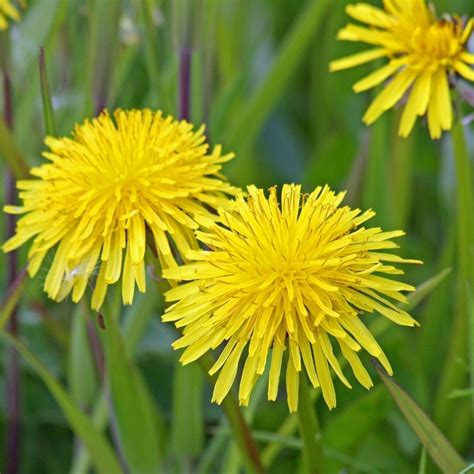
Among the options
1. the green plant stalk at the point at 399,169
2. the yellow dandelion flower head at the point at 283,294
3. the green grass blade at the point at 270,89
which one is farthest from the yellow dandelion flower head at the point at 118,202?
the green plant stalk at the point at 399,169

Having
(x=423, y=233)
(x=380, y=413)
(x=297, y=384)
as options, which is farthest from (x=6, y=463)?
(x=423, y=233)

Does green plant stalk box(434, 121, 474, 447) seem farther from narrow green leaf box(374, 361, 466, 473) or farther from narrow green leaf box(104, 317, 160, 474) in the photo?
narrow green leaf box(104, 317, 160, 474)

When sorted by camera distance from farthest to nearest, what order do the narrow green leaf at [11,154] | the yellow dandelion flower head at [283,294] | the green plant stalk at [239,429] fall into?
1. the narrow green leaf at [11,154]
2. the green plant stalk at [239,429]
3. the yellow dandelion flower head at [283,294]

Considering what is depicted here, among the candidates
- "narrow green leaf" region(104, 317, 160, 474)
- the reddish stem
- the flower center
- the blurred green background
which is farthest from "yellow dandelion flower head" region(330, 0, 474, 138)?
the reddish stem

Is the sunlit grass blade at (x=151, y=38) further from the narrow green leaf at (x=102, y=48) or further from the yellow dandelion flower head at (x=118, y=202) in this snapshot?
the yellow dandelion flower head at (x=118, y=202)

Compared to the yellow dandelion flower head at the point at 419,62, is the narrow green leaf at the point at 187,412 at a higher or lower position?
A: lower

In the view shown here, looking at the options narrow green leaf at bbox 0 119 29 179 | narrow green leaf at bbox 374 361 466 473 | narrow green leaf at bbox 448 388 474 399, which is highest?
narrow green leaf at bbox 0 119 29 179

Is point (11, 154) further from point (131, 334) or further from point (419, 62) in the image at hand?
point (419, 62)
